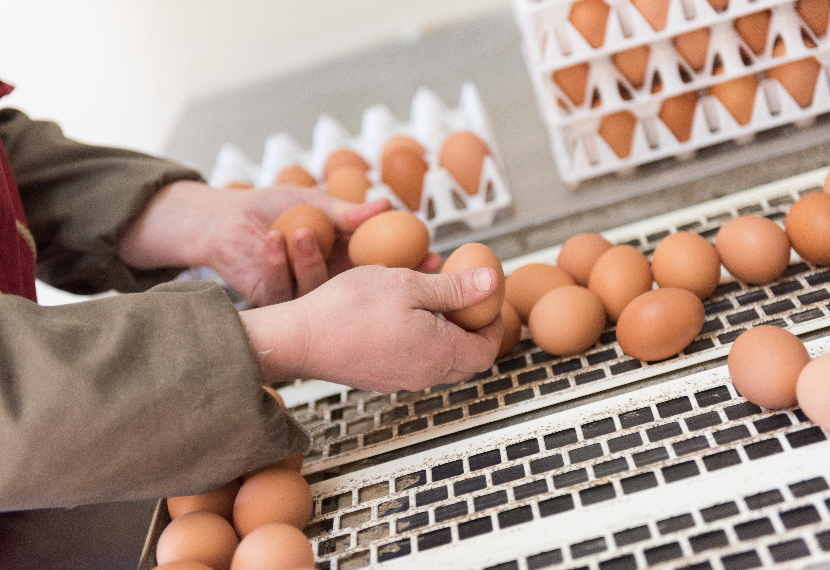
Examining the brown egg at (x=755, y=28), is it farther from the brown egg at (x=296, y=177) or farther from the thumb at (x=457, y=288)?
the brown egg at (x=296, y=177)

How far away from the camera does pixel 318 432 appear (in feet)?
3.24

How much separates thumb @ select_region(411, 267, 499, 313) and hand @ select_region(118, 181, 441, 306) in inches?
13.5

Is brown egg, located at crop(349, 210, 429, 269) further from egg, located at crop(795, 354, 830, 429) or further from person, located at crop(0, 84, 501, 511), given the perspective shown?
egg, located at crop(795, 354, 830, 429)

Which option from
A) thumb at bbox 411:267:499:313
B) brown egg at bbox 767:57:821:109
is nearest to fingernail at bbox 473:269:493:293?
thumb at bbox 411:267:499:313

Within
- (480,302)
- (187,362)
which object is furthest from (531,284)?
(187,362)

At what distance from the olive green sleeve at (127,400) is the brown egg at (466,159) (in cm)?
70

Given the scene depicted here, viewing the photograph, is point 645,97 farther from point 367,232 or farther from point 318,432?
point 318,432

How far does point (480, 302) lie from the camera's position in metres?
0.88

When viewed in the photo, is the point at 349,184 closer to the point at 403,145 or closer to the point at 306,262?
the point at 403,145

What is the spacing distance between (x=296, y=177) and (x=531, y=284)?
2.42ft

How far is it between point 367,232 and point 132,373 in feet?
1.44

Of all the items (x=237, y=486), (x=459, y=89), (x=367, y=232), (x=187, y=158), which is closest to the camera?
(x=237, y=486)

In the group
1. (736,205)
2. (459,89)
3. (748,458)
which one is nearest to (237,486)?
(748,458)

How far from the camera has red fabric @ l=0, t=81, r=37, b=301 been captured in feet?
3.31
